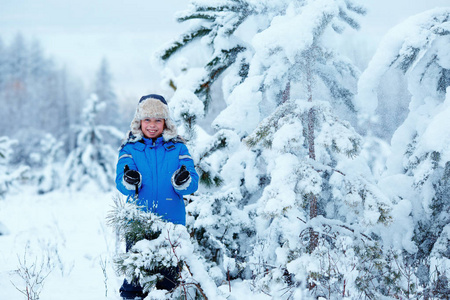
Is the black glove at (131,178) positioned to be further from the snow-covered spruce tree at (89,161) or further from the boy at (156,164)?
the snow-covered spruce tree at (89,161)

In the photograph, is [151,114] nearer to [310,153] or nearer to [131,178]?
[131,178]

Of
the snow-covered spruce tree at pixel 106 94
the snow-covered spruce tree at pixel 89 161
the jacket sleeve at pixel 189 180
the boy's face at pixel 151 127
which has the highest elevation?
the snow-covered spruce tree at pixel 106 94

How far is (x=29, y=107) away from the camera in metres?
38.8

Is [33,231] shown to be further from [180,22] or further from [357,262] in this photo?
[357,262]

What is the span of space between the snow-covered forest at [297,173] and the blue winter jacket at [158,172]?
0.42m

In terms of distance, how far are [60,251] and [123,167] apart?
3.97m

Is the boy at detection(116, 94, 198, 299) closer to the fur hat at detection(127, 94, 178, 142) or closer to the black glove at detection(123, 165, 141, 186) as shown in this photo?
the fur hat at detection(127, 94, 178, 142)

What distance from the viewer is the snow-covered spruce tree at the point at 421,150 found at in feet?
10.7

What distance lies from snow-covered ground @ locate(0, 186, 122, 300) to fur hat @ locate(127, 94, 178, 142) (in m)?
0.87

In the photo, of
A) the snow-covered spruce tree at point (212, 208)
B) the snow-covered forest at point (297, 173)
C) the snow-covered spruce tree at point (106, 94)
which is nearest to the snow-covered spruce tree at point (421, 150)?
the snow-covered forest at point (297, 173)

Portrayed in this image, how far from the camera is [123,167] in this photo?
2.93m

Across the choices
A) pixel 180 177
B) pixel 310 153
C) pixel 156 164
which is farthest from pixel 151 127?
pixel 310 153

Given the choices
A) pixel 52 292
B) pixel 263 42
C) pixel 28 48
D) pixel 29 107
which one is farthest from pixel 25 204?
pixel 28 48

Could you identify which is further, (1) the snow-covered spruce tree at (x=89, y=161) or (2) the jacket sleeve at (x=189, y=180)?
(1) the snow-covered spruce tree at (x=89, y=161)
